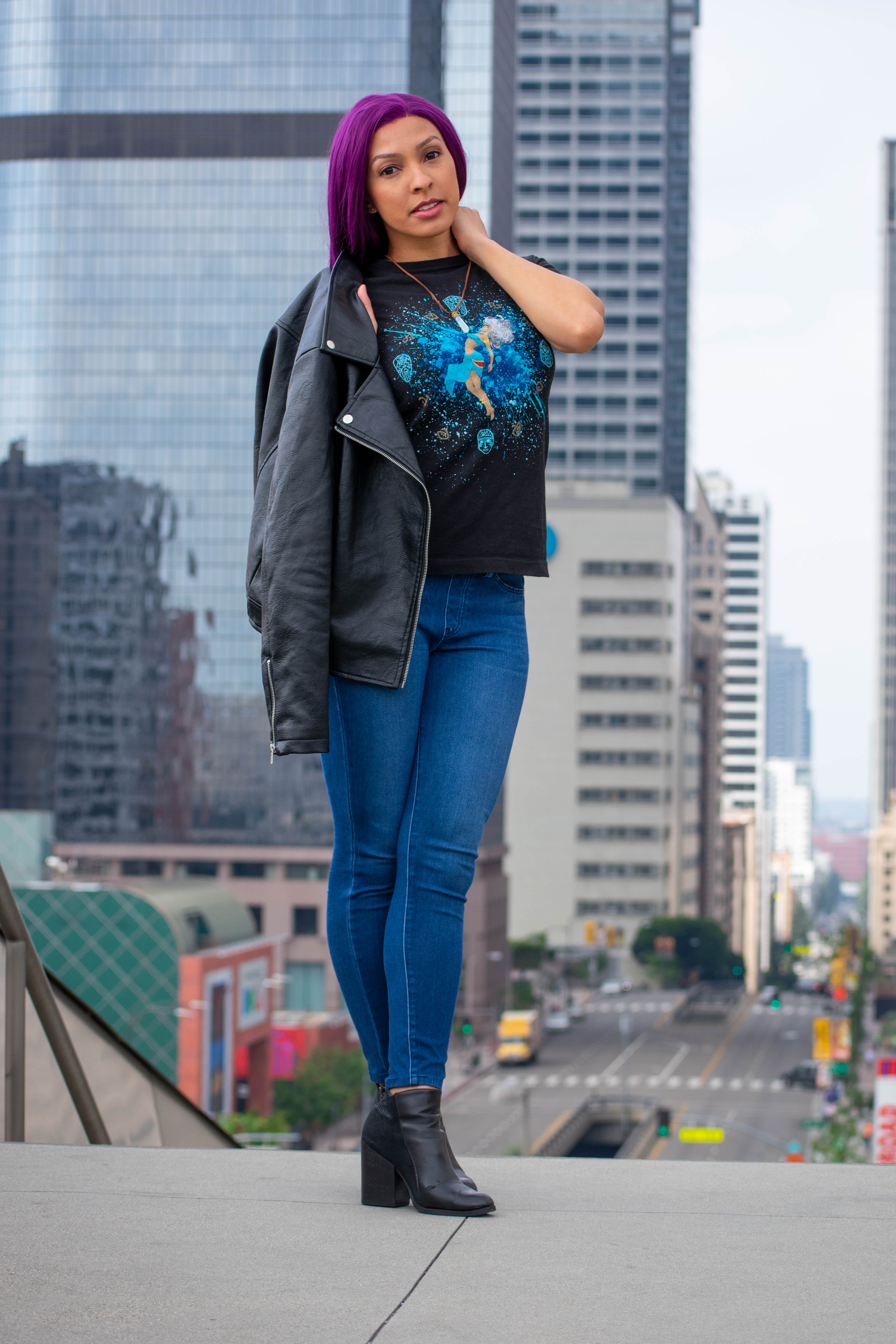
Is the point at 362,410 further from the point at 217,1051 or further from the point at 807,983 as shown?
the point at 807,983

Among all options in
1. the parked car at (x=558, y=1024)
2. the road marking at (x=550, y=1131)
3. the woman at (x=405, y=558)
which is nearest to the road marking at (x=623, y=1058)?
the parked car at (x=558, y=1024)

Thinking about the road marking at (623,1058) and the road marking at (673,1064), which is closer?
the road marking at (623,1058)

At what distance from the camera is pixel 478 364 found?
2340mm

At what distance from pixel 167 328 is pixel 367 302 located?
7187 centimetres

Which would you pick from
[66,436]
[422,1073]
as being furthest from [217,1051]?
[422,1073]

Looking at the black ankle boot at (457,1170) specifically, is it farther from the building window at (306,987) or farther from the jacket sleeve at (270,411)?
the building window at (306,987)

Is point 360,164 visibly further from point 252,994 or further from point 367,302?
point 252,994

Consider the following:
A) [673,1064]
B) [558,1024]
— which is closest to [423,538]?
[673,1064]

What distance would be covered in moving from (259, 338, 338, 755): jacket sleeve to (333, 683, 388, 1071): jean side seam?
64 mm

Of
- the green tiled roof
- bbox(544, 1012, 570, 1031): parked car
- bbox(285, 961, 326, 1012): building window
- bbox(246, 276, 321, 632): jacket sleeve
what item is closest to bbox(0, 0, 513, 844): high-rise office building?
bbox(285, 961, 326, 1012): building window

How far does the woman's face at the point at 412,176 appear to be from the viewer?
236 centimetres

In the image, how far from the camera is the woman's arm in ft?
7.72

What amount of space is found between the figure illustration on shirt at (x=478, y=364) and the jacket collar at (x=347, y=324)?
0.13m

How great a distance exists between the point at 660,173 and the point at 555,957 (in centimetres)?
6012
